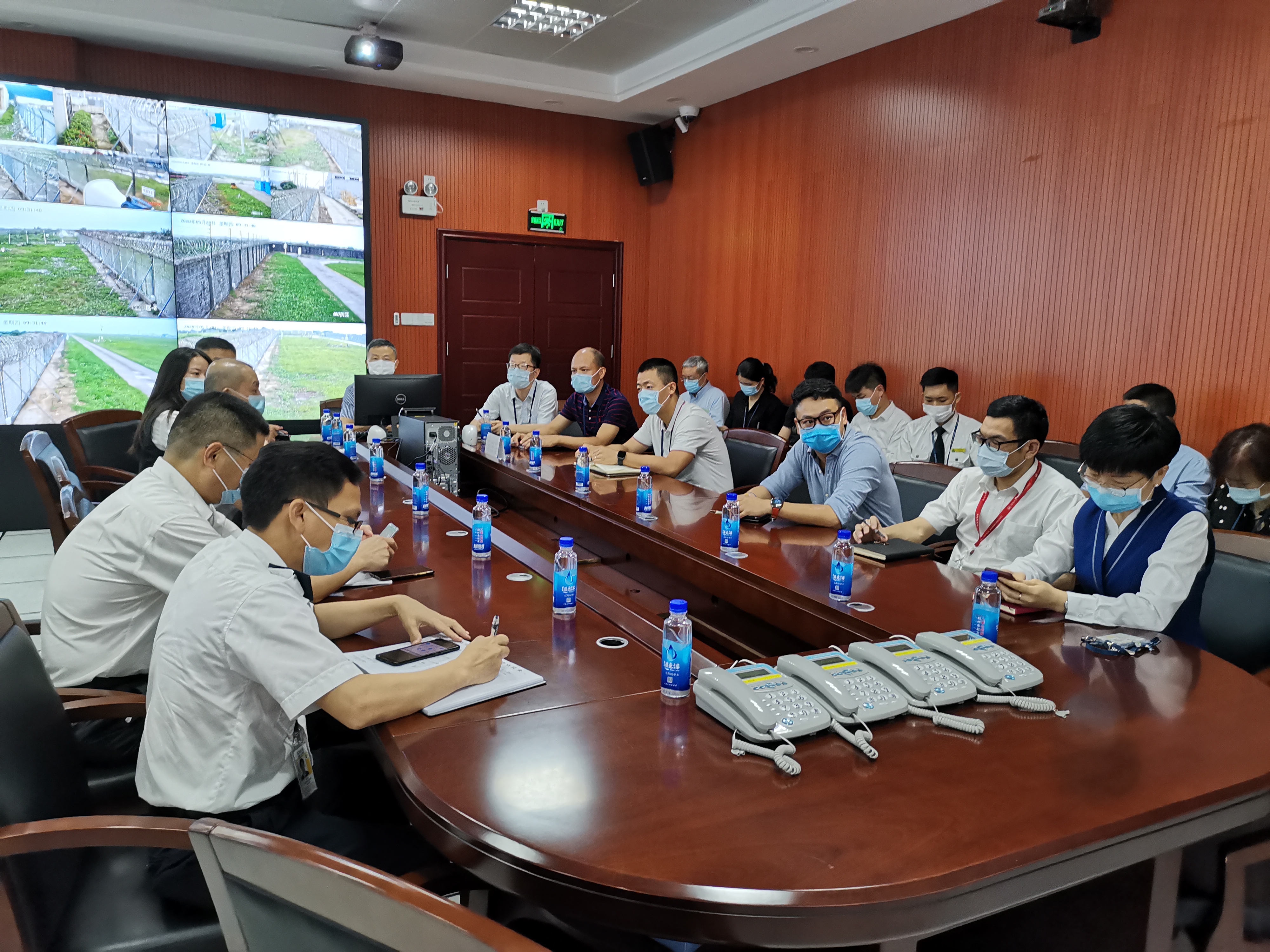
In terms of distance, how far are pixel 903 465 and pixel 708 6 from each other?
3.53 meters

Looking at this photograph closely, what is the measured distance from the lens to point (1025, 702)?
157 cm

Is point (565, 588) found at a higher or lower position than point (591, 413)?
lower

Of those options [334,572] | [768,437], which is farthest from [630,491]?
[334,572]

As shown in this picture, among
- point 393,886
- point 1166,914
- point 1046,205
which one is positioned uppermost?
point 1046,205

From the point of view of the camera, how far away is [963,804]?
4.12ft

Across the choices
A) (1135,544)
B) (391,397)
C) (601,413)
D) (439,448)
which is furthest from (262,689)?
(601,413)

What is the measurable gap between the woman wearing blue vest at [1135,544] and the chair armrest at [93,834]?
Answer: 1837 mm

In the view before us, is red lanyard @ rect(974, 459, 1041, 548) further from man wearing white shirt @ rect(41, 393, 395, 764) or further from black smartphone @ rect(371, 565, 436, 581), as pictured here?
man wearing white shirt @ rect(41, 393, 395, 764)

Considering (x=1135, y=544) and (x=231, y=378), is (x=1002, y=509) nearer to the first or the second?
(x=1135, y=544)

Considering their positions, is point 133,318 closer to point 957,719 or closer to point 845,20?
point 845,20

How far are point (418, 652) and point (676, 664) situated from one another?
1.89ft

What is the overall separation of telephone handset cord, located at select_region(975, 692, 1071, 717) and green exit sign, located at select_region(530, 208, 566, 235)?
665cm

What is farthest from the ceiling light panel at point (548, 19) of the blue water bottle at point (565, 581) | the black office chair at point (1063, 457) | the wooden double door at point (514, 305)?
the blue water bottle at point (565, 581)

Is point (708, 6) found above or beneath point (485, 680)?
above
